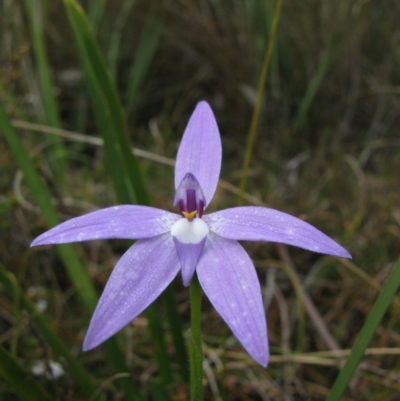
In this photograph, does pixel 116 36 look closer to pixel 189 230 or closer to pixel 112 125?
pixel 112 125

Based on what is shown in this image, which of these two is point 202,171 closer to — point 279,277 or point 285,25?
point 279,277

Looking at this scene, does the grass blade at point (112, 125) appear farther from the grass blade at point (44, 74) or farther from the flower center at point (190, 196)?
the grass blade at point (44, 74)

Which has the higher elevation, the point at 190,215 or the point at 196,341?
the point at 190,215

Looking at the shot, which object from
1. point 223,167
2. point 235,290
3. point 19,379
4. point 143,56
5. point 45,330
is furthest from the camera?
point 143,56

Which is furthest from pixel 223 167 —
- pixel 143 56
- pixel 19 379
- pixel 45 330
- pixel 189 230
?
pixel 189 230

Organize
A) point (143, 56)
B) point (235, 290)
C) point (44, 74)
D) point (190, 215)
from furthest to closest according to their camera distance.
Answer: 1. point (143, 56)
2. point (44, 74)
3. point (190, 215)
4. point (235, 290)
